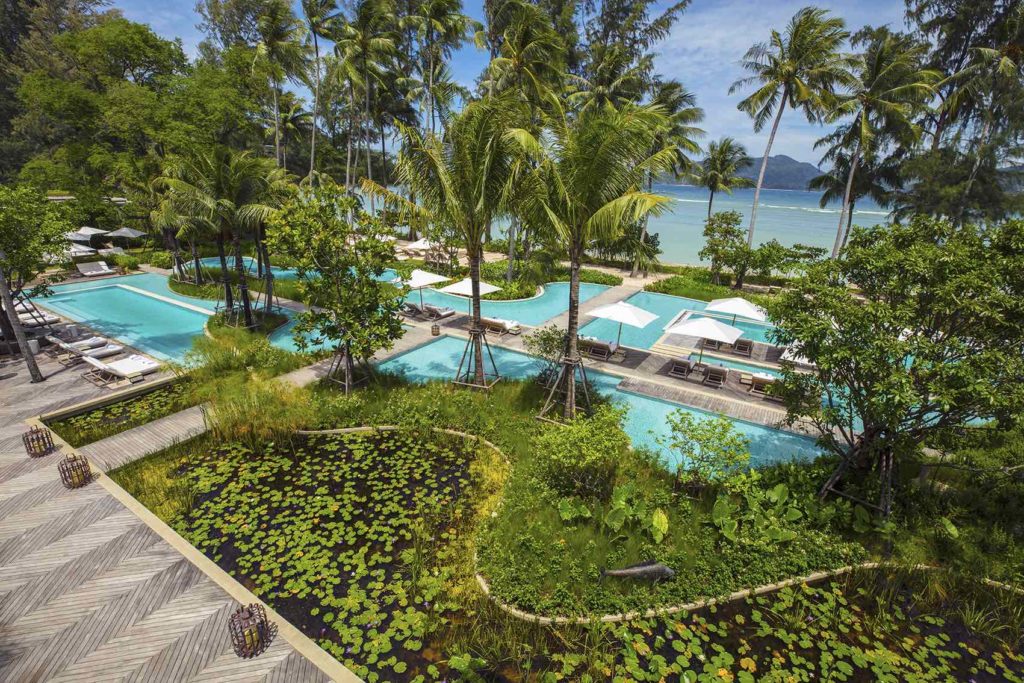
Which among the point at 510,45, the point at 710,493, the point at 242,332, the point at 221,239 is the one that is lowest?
the point at 710,493

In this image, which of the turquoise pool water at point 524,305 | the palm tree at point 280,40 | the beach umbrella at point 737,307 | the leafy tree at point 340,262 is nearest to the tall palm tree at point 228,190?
the leafy tree at point 340,262

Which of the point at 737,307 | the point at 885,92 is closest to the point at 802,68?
the point at 885,92

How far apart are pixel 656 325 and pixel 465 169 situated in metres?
13.9

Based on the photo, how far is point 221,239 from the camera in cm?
1833

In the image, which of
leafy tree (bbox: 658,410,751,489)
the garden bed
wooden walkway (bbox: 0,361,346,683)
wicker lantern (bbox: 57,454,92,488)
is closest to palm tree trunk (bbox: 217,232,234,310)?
the garden bed

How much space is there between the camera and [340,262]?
1311 cm

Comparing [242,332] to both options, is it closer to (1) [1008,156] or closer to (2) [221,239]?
(2) [221,239]

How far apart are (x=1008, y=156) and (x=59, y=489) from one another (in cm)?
4293

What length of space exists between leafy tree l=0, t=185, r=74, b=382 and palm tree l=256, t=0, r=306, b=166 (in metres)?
16.1

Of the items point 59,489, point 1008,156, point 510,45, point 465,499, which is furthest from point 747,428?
point 1008,156

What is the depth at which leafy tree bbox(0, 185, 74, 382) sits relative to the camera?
13.1 m

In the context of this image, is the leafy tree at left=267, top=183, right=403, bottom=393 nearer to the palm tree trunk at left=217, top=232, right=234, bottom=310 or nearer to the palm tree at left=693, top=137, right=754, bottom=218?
the palm tree trunk at left=217, top=232, right=234, bottom=310

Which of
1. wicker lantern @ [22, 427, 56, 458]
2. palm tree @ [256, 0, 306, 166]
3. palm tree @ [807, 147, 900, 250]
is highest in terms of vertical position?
palm tree @ [256, 0, 306, 166]

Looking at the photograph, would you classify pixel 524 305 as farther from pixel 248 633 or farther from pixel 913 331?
pixel 248 633
